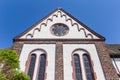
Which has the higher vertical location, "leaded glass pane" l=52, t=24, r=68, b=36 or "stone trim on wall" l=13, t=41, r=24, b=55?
"leaded glass pane" l=52, t=24, r=68, b=36

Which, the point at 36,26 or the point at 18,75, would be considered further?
the point at 36,26

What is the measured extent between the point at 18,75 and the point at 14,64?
0.88 metres

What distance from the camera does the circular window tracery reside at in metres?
22.2

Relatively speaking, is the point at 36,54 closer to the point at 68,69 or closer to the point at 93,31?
the point at 68,69

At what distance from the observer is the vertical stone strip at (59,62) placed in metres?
16.8

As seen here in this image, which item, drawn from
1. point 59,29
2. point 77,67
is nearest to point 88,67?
point 77,67

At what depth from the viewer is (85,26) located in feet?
76.0

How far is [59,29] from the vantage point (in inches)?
898

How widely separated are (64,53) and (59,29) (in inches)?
181

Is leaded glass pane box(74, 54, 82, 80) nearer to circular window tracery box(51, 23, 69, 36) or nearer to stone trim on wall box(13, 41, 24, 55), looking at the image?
circular window tracery box(51, 23, 69, 36)

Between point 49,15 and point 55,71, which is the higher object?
point 49,15

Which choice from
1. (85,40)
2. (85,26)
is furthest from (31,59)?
(85,26)

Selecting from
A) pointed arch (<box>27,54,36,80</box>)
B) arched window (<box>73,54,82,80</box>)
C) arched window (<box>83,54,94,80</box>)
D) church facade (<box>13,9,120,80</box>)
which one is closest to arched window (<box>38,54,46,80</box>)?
church facade (<box>13,9,120,80</box>)

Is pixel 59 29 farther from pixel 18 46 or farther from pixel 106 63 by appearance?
pixel 106 63
